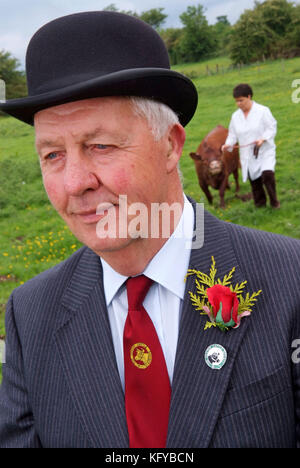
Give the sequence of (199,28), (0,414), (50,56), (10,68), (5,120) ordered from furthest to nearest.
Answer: (199,28), (5,120), (10,68), (0,414), (50,56)

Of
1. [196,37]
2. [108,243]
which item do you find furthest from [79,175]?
[196,37]

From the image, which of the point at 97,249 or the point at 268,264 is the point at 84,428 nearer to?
the point at 97,249

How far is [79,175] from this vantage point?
152 centimetres

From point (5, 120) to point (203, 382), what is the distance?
1020 inches

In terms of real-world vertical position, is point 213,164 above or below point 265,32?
below

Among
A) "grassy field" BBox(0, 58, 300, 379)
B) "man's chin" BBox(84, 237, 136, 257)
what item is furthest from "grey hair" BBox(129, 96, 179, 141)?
"grassy field" BBox(0, 58, 300, 379)

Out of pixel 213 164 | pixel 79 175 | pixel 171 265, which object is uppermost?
pixel 79 175

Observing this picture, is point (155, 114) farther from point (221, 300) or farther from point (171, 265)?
point (221, 300)

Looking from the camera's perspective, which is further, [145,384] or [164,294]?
[164,294]

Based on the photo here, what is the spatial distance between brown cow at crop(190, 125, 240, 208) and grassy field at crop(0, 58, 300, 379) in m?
A: 0.43

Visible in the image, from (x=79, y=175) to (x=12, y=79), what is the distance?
1896 centimetres

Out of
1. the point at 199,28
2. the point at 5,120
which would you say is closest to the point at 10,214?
the point at 5,120

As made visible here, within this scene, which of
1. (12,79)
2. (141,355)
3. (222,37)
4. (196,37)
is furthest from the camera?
(222,37)

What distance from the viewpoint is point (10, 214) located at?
39.6ft
